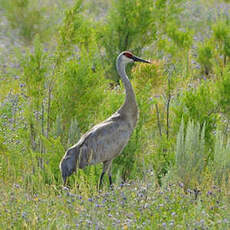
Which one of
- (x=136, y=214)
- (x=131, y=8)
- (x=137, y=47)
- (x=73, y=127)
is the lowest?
(x=136, y=214)

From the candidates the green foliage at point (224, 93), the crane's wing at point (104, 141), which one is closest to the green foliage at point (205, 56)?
the green foliage at point (224, 93)

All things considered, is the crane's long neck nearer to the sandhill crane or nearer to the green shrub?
the sandhill crane

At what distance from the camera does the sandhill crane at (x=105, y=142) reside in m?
6.16

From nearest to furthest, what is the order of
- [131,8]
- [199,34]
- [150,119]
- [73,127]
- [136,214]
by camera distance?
[136,214]
[73,127]
[150,119]
[131,8]
[199,34]

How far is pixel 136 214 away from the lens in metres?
4.87

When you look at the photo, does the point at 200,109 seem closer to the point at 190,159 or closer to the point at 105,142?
the point at 190,159

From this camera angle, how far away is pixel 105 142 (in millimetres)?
6422

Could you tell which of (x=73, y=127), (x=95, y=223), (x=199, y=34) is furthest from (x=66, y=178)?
(x=199, y=34)

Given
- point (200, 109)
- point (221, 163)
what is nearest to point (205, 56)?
point (200, 109)

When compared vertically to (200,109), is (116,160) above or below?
below

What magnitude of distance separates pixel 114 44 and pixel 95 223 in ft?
23.3

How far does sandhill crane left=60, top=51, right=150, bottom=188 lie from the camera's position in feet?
20.2

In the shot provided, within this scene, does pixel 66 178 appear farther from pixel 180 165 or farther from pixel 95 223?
pixel 95 223

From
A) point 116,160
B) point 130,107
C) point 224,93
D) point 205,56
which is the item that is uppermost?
point 205,56
